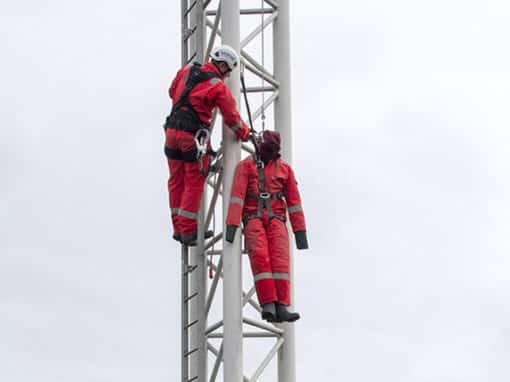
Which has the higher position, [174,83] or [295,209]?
[174,83]

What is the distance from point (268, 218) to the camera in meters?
10.4

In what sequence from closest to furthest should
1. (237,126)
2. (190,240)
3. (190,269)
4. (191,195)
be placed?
(237,126) < (191,195) < (190,240) < (190,269)

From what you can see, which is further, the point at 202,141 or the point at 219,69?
the point at 202,141

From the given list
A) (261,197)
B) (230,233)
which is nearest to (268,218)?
(261,197)

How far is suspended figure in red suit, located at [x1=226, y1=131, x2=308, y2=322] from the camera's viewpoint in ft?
33.7

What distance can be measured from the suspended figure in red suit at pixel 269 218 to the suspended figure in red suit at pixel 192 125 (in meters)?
0.30

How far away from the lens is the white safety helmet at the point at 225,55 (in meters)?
10.3

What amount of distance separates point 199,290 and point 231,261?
3.19ft

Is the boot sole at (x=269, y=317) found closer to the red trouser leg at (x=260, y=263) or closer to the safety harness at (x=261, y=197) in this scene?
the red trouser leg at (x=260, y=263)

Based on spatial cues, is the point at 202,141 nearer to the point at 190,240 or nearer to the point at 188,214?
the point at 188,214

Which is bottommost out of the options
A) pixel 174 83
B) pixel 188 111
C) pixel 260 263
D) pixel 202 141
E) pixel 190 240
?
pixel 260 263

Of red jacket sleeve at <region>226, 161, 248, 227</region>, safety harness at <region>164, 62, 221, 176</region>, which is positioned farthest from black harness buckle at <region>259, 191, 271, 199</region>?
safety harness at <region>164, 62, 221, 176</region>

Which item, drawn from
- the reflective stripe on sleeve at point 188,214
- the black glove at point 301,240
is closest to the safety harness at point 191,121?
the reflective stripe on sleeve at point 188,214

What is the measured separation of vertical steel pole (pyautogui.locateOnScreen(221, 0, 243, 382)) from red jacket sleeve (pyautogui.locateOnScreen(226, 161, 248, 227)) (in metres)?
0.11
